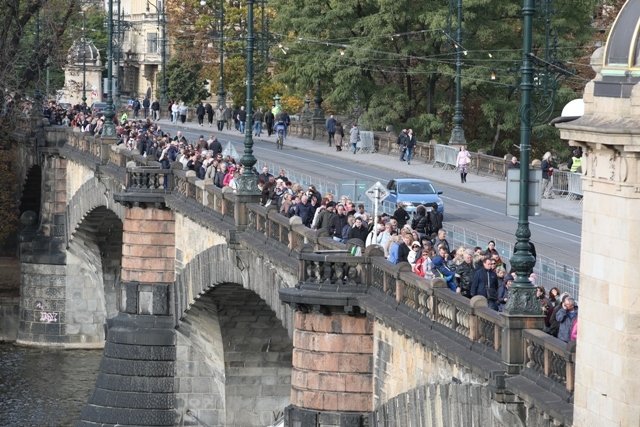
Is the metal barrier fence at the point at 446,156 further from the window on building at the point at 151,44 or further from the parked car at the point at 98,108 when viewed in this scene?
the window on building at the point at 151,44

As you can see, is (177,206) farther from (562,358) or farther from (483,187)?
(562,358)

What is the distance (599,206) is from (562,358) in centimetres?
214

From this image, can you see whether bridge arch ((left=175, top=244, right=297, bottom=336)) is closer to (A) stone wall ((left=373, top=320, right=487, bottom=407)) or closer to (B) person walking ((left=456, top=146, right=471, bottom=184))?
(A) stone wall ((left=373, top=320, right=487, bottom=407))

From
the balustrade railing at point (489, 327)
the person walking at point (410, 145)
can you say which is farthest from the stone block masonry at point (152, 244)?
the balustrade railing at point (489, 327)

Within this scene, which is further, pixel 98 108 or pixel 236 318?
pixel 98 108

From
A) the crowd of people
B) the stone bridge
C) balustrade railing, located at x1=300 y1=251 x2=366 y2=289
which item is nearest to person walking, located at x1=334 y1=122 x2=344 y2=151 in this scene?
the stone bridge

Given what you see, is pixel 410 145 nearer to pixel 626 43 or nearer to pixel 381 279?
pixel 381 279

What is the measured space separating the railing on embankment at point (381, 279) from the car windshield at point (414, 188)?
5882mm

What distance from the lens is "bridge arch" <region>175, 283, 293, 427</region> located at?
45812 mm

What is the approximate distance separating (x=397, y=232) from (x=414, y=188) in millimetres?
18212

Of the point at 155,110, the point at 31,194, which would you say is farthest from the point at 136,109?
the point at 31,194

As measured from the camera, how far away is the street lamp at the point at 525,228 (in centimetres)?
2253

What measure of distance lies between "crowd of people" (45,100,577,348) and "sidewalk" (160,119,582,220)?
5.70 m

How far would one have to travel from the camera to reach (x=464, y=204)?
5262 centimetres
